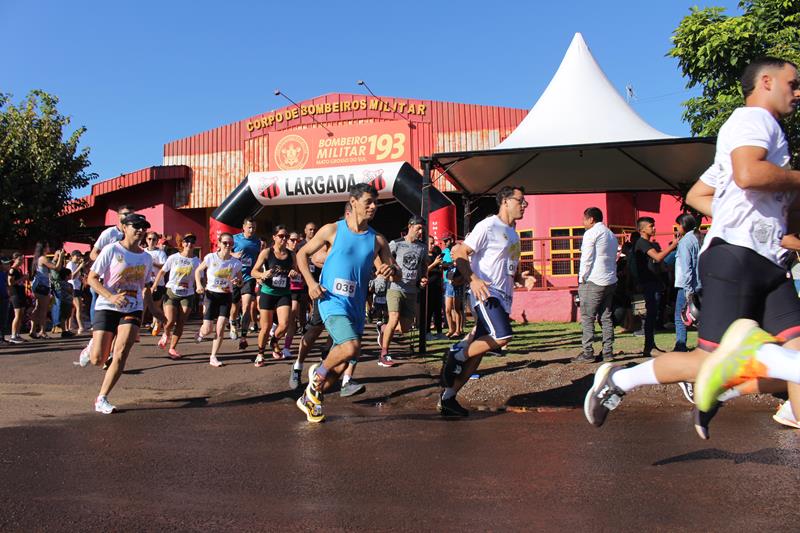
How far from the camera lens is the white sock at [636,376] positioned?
3756 millimetres

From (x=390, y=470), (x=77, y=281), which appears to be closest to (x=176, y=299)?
(x=77, y=281)

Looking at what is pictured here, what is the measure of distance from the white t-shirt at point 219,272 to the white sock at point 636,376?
7986 millimetres

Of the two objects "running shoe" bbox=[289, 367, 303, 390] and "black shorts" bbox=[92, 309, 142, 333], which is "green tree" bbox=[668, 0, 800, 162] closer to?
"running shoe" bbox=[289, 367, 303, 390]

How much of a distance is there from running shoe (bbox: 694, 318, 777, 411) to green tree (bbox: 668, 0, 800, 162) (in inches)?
631

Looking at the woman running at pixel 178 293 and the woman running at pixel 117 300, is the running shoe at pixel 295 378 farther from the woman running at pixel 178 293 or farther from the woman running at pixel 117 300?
the woman running at pixel 178 293

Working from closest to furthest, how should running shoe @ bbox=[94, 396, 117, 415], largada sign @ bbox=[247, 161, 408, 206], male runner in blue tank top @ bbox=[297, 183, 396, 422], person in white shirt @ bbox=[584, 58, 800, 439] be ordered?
person in white shirt @ bbox=[584, 58, 800, 439], male runner in blue tank top @ bbox=[297, 183, 396, 422], running shoe @ bbox=[94, 396, 117, 415], largada sign @ bbox=[247, 161, 408, 206]

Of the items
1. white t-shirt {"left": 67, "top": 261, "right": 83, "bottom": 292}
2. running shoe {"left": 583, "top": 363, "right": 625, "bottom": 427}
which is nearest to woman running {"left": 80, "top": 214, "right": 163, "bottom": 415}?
running shoe {"left": 583, "top": 363, "right": 625, "bottom": 427}

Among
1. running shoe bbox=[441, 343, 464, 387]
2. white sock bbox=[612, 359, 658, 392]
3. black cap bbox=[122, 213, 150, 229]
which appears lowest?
Result: running shoe bbox=[441, 343, 464, 387]

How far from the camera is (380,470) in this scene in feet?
15.0

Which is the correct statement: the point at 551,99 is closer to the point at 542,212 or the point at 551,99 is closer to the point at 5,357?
A: the point at 542,212

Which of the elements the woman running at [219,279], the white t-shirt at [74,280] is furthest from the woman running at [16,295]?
the woman running at [219,279]

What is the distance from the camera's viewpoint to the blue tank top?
628 centimetres

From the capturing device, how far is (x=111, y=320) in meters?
7.18

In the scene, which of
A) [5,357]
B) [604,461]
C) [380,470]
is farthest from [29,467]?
[5,357]
